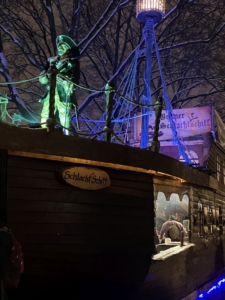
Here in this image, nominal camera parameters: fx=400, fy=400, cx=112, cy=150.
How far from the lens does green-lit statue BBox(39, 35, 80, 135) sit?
22.5 feet

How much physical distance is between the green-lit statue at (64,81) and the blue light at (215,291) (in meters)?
5.56

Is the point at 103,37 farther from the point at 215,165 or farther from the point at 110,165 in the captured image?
the point at 110,165

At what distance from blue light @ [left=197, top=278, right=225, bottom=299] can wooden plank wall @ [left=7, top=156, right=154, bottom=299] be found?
4143mm

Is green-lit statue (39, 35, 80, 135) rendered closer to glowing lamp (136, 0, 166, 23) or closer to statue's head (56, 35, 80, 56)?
statue's head (56, 35, 80, 56)

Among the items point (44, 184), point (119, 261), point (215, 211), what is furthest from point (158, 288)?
point (215, 211)

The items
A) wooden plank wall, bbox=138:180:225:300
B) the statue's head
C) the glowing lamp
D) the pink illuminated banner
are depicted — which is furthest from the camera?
the pink illuminated banner

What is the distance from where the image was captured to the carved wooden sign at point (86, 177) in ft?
18.0

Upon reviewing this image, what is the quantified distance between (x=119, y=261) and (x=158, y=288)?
121 cm

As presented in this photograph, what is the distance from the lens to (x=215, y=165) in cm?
1159

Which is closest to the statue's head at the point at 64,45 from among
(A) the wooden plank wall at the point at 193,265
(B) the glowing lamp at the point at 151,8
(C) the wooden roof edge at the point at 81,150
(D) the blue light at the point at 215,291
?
(C) the wooden roof edge at the point at 81,150

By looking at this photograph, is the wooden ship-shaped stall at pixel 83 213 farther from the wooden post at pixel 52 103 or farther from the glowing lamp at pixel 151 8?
the glowing lamp at pixel 151 8

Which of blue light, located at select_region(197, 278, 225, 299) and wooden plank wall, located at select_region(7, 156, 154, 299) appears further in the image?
blue light, located at select_region(197, 278, 225, 299)

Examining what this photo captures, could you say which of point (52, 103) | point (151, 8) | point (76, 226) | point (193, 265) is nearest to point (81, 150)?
point (52, 103)

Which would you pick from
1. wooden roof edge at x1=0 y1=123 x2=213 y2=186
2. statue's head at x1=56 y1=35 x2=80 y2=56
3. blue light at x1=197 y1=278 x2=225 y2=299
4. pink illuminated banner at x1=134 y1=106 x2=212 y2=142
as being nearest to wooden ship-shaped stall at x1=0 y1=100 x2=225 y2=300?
wooden roof edge at x1=0 y1=123 x2=213 y2=186
